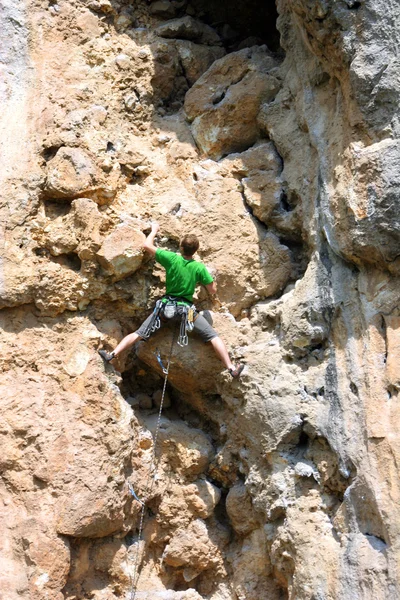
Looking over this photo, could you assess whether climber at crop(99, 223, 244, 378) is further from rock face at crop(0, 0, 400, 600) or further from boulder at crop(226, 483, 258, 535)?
boulder at crop(226, 483, 258, 535)

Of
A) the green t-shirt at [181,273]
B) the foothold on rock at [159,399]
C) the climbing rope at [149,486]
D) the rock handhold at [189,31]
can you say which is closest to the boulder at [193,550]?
the climbing rope at [149,486]

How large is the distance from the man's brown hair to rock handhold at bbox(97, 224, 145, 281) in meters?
0.38

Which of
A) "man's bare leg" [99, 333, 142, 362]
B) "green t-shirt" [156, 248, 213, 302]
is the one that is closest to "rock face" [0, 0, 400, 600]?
"man's bare leg" [99, 333, 142, 362]

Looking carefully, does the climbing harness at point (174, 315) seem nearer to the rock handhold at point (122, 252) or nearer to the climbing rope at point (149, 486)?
the climbing rope at point (149, 486)

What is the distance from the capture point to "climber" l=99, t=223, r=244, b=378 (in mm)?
6039

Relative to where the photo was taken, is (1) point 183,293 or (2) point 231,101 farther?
(2) point 231,101

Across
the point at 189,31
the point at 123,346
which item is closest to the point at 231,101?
the point at 189,31

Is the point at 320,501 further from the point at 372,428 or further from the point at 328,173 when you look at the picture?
the point at 328,173

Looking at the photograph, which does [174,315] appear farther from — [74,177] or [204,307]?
[74,177]

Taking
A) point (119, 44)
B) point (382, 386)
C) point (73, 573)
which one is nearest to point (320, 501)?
point (382, 386)

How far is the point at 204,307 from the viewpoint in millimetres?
6438

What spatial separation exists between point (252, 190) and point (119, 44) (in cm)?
208

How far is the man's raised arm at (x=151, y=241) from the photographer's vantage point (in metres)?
6.10

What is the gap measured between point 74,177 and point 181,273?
1.29 meters
